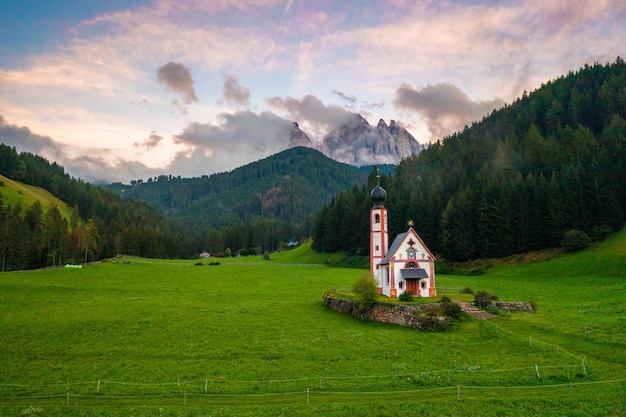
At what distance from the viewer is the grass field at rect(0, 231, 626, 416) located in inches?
851

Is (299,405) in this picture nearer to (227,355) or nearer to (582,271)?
(227,355)

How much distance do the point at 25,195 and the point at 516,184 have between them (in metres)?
171

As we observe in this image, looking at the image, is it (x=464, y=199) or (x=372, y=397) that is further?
(x=464, y=199)

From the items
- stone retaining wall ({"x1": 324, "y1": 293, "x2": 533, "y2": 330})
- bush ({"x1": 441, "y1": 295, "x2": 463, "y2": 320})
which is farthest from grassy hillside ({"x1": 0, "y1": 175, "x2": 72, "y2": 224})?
bush ({"x1": 441, "y1": 295, "x2": 463, "y2": 320})

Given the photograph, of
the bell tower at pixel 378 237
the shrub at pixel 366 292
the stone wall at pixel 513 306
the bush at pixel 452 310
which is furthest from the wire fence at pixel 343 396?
the bell tower at pixel 378 237

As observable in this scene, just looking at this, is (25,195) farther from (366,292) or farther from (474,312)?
(474,312)

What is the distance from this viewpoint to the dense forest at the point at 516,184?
7919 centimetres

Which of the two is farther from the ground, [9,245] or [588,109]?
[588,109]

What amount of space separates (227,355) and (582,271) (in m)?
58.4

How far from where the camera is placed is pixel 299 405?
21.7m

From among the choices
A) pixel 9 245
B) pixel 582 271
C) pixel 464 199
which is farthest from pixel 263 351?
pixel 9 245

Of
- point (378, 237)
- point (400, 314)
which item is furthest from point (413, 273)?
point (400, 314)

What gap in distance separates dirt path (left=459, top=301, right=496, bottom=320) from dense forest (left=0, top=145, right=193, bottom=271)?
92754mm

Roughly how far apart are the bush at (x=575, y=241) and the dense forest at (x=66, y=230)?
107m
